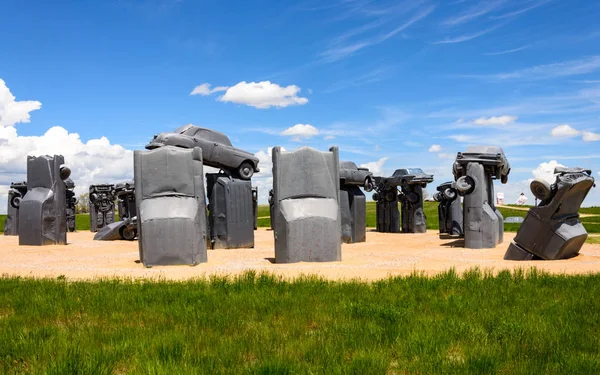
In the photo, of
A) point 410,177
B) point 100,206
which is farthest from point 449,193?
point 100,206

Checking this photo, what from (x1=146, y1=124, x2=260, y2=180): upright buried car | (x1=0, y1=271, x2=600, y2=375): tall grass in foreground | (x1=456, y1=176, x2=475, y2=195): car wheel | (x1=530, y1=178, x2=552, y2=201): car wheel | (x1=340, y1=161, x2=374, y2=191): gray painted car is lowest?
(x1=0, y1=271, x2=600, y2=375): tall grass in foreground

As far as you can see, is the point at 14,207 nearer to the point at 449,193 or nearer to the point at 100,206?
the point at 100,206

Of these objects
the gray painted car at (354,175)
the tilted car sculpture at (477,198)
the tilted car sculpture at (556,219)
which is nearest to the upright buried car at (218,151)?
the gray painted car at (354,175)

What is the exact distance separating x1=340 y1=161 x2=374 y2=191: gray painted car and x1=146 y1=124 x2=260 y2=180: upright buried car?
321cm

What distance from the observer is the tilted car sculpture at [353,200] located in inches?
753

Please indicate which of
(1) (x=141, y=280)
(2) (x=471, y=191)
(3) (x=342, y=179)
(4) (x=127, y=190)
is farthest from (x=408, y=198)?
(1) (x=141, y=280)

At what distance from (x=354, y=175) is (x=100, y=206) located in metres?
16.2

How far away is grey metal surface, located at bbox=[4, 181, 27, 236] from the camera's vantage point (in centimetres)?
2598

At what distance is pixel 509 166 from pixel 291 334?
49.1 feet

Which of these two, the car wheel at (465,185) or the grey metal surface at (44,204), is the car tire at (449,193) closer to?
the car wheel at (465,185)

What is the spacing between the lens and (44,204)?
18578mm

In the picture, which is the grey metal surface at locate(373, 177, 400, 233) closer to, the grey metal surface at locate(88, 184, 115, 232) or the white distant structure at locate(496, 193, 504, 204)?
the grey metal surface at locate(88, 184, 115, 232)

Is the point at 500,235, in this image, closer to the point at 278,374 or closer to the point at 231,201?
the point at 231,201

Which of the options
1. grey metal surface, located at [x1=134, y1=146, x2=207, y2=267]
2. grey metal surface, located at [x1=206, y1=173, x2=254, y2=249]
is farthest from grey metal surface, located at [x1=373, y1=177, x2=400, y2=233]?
grey metal surface, located at [x1=134, y1=146, x2=207, y2=267]
